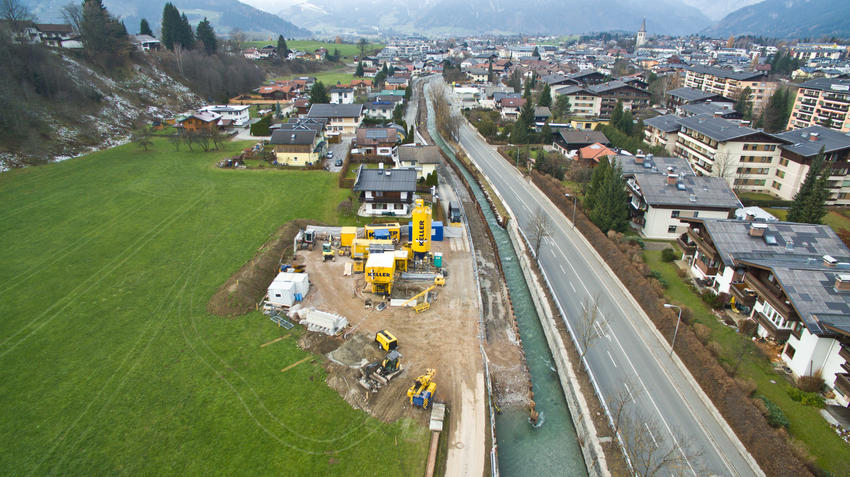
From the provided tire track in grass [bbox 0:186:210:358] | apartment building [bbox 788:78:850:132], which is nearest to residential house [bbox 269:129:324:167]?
tire track in grass [bbox 0:186:210:358]

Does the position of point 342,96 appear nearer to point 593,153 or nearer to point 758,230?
point 593,153

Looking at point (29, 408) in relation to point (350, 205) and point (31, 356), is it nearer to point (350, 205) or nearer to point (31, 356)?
point (31, 356)

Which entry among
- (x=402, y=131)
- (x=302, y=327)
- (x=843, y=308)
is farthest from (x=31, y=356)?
(x=402, y=131)

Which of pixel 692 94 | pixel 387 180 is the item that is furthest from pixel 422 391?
pixel 692 94

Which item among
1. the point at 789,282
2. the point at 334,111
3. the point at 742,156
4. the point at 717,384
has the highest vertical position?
the point at 334,111

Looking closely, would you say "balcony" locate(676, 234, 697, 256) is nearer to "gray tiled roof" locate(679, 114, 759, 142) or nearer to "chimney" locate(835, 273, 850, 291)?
"chimney" locate(835, 273, 850, 291)

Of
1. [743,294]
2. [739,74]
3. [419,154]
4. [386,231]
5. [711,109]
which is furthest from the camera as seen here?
[739,74]
